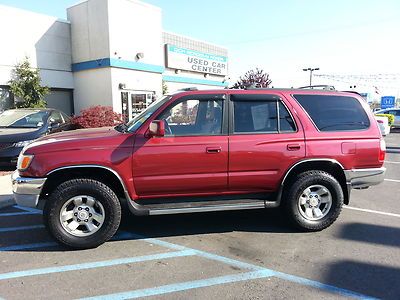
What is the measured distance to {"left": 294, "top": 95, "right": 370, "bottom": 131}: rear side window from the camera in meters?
5.03

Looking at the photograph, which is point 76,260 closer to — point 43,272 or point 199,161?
point 43,272

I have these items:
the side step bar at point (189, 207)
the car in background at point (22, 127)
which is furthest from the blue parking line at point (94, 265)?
the car in background at point (22, 127)

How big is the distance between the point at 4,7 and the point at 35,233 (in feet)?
40.9

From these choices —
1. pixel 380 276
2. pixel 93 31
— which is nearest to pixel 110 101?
pixel 93 31

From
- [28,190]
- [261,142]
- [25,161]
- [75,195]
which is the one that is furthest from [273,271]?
[25,161]

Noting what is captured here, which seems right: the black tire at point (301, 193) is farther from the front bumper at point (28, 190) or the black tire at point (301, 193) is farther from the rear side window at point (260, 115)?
the front bumper at point (28, 190)

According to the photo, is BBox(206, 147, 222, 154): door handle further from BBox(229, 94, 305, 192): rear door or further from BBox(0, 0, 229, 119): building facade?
BBox(0, 0, 229, 119): building facade

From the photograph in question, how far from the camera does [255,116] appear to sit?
489 cm

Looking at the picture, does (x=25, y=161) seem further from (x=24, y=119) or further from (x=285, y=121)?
(x=24, y=119)

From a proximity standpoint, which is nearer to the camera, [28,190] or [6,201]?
[28,190]

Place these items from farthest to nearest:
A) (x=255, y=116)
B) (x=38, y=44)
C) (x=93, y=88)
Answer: (x=93, y=88) → (x=38, y=44) → (x=255, y=116)

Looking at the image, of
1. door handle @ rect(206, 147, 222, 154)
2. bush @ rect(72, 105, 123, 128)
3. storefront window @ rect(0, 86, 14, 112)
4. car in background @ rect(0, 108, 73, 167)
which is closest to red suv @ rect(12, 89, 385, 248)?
door handle @ rect(206, 147, 222, 154)

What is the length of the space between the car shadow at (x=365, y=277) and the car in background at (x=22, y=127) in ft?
24.7

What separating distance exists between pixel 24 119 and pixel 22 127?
1.46 feet
